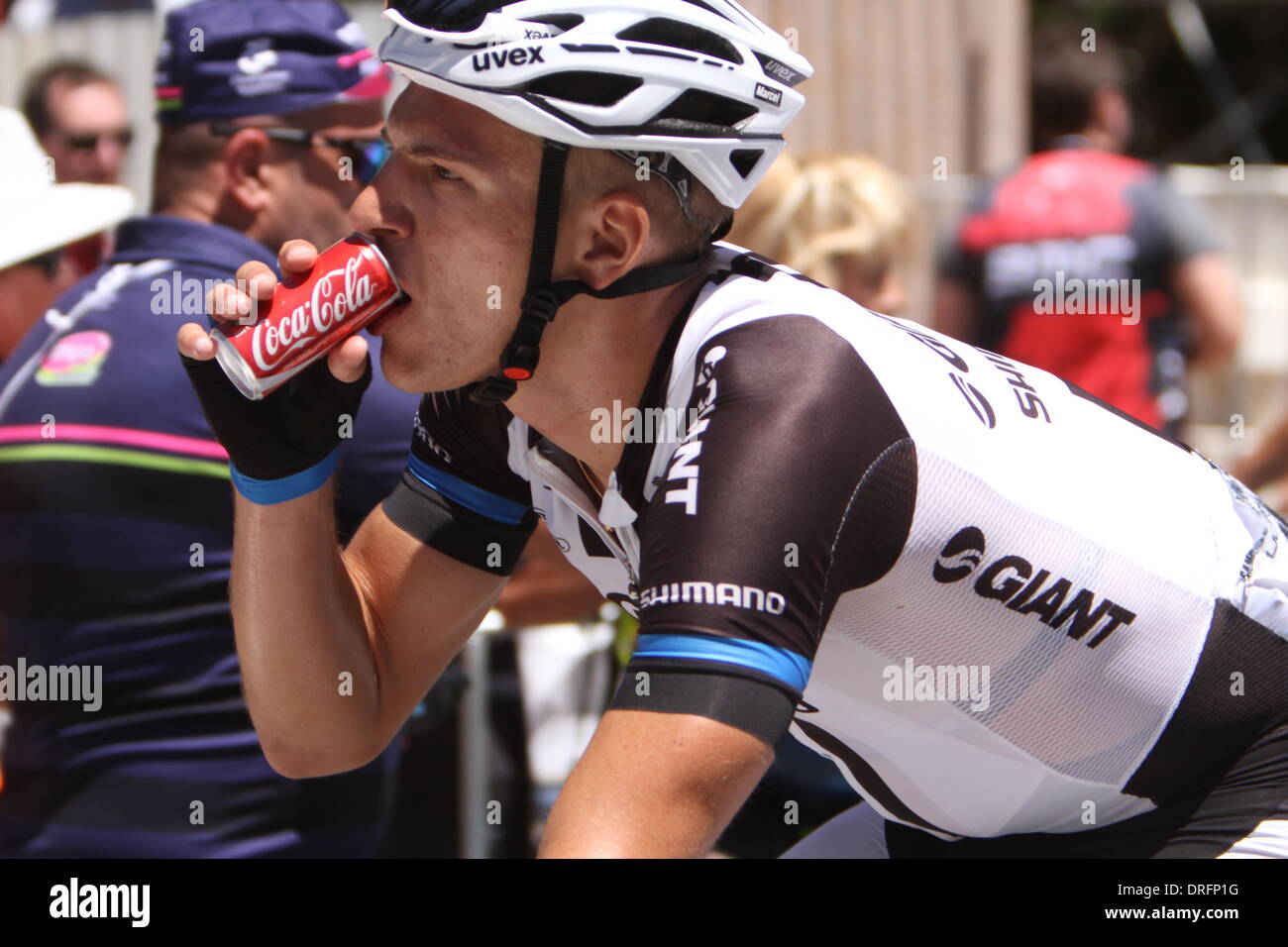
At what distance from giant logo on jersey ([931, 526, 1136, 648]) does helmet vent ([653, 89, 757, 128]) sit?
0.69 meters

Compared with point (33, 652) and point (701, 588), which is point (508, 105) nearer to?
point (701, 588)

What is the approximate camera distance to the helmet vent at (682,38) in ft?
7.14

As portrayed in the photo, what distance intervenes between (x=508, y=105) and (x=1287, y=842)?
159 cm

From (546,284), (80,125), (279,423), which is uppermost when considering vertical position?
(80,125)

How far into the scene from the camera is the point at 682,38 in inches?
86.9

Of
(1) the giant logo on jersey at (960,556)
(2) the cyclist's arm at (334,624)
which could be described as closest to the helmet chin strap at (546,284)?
(2) the cyclist's arm at (334,624)

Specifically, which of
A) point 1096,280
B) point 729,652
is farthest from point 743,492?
point 1096,280

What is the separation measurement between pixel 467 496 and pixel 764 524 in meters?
0.96

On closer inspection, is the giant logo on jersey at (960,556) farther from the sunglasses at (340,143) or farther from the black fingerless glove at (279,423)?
the sunglasses at (340,143)

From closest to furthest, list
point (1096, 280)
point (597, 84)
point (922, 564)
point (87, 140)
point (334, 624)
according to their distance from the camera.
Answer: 1. point (922, 564)
2. point (597, 84)
3. point (334, 624)
4. point (1096, 280)
5. point (87, 140)

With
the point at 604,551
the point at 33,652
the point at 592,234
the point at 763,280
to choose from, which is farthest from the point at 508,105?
the point at 33,652

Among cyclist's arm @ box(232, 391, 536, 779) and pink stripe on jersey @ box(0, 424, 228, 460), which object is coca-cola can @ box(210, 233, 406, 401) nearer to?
cyclist's arm @ box(232, 391, 536, 779)

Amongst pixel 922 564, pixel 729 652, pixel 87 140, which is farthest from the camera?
pixel 87 140

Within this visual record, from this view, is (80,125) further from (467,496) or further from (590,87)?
(590,87)
